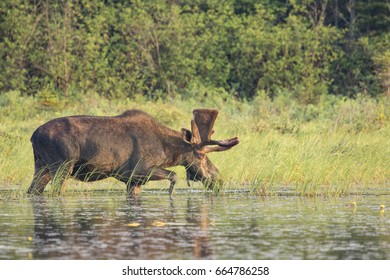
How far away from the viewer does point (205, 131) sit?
15.4 meters

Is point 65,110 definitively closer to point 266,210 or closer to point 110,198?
point 110,198

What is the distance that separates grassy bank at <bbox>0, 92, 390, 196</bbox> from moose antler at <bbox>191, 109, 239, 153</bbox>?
1.99ft

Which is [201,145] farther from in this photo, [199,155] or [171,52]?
[171,52]

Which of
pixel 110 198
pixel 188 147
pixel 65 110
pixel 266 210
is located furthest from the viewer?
pixel 65 110

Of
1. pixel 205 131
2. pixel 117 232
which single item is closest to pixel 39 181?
pixel 205 131

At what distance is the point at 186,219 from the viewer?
11891 mm

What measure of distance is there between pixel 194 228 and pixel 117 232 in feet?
2.82

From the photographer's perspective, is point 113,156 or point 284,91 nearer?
point 113,156

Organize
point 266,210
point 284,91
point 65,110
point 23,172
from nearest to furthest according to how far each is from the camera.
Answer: point 266,210
point 23,172
point 65,110
point 284,91

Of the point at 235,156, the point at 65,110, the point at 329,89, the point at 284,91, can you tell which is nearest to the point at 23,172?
the point at 235,156

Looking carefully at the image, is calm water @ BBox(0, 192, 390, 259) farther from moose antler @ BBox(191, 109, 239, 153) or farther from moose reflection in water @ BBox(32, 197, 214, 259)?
moose antler @ BBox(191, 109, 239, 153)

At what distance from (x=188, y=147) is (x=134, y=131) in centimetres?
88

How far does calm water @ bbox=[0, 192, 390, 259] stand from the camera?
31.6 feet

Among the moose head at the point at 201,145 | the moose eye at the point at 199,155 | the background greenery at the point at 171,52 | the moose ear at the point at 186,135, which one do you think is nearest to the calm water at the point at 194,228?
the moose head at the point at 201,145
